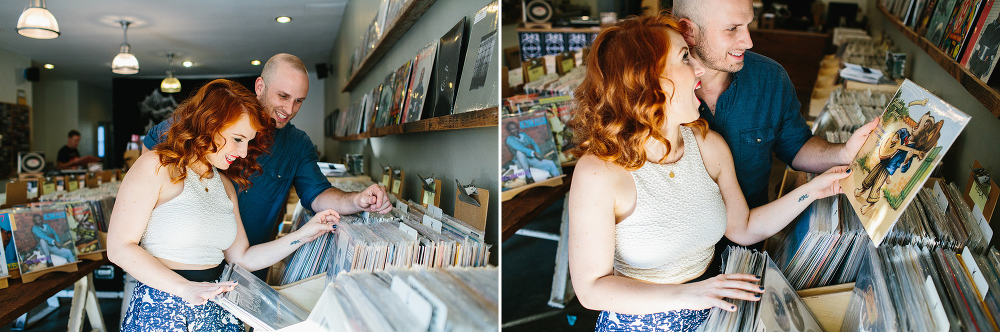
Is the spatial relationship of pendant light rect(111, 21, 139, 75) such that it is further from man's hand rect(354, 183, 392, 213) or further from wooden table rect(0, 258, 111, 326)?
man's hand rect(354, 183, 392, 213)

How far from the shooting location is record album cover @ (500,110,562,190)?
2.59 metres

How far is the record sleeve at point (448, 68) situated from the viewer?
1.32 metres

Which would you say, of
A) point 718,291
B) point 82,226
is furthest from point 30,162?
point 718,291

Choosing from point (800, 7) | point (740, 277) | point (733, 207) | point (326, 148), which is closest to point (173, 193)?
point (326, 148)

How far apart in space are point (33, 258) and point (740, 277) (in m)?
1.70

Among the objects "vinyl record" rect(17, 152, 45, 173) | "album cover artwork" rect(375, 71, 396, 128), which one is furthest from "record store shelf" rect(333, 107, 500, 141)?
"vinyl record" rect(17, 152, 45, 173)

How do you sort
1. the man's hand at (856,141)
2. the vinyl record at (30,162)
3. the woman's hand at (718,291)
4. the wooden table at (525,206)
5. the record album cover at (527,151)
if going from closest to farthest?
the woman's hand at (718,291) < the man's hand at (856,141) < the vinyl record at (30,162) < the wooden table at (525,206) < the record album cover at (527,151)

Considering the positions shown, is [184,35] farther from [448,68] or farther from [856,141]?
[856,141]

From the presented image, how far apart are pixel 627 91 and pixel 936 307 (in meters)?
0.67

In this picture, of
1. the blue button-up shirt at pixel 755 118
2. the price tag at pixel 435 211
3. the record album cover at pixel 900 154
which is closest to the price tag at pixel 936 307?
the record album cover at pixel 900 154

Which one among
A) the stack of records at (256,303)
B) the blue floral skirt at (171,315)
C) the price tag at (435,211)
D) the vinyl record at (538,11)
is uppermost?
the vinyl record at (538,11)

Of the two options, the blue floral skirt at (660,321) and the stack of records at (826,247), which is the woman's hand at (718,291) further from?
the stack of records at (826,247)

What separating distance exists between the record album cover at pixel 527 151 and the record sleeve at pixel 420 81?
1.12 metres

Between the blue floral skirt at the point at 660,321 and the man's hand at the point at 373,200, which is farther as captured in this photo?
the man's hand at the point at 373,200
